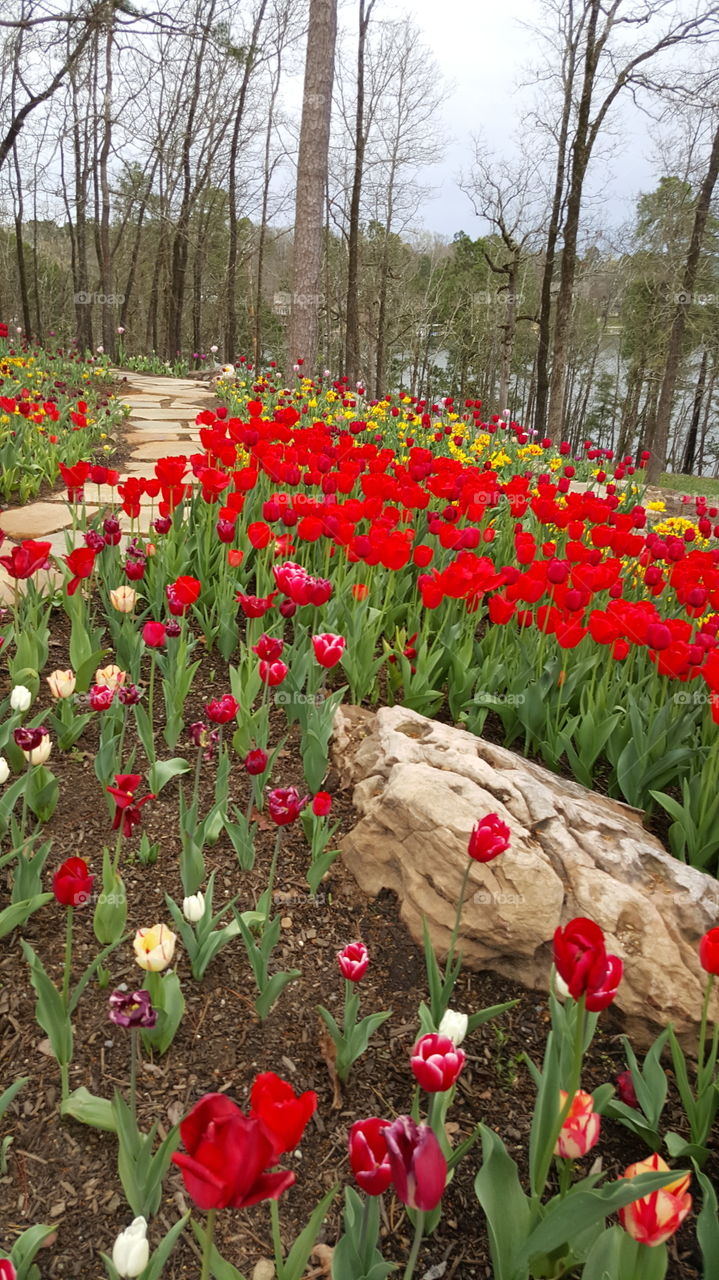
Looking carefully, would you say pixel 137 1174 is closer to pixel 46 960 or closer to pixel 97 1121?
pixel 97 1121

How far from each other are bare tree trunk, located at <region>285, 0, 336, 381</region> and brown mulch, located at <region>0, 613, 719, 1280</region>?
7.44 meters

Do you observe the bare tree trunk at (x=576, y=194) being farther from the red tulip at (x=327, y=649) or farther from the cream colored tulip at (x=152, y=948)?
the cream colored tulip at (x=152, y=948)

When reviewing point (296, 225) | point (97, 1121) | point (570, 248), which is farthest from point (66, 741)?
point (570, 248)

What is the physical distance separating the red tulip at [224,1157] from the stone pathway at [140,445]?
8.02 feet

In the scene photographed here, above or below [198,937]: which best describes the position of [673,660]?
above

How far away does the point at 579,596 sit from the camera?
2465 millimetres

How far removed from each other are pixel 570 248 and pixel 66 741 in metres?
12.7

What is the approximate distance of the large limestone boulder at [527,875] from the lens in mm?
1760

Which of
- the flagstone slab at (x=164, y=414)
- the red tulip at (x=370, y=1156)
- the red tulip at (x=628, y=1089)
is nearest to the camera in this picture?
the red tulip at (x=370, y=1156)

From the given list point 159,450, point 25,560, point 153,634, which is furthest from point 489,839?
point 159,450

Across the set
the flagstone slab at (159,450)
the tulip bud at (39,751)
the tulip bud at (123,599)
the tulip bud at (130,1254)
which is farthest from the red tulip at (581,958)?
the flagstone slab at (159,450)

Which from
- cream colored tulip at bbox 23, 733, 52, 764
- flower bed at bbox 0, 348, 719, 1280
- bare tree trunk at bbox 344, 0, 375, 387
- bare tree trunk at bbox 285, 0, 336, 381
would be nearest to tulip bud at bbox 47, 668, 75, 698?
flower bed at bbox 0, 348, 719, 1280

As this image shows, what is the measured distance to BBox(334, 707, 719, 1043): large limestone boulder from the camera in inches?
69.3

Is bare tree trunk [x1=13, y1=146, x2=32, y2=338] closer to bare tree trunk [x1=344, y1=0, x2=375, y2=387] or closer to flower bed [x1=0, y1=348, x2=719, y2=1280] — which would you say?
bare tree trunk [x1=344, y1=0, x2=375, y2=387]
